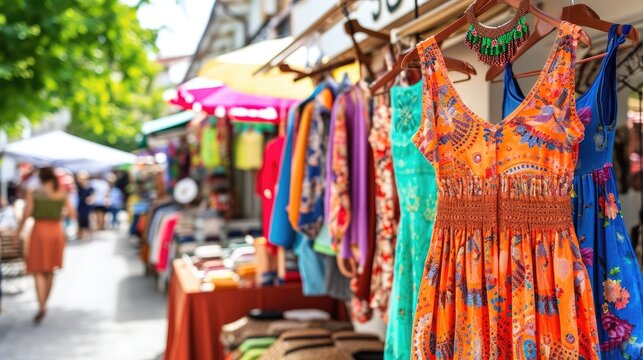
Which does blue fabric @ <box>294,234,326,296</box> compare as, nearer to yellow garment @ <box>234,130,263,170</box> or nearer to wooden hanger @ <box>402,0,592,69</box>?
wooden hanger @ <box>402,0,592,69</box>

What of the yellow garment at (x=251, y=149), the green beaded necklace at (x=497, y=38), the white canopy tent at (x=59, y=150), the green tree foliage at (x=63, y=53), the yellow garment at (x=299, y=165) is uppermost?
the green tree foliage at (x=63, y=53)

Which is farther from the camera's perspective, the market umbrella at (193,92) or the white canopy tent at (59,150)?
the white canopy tent at (59,150)

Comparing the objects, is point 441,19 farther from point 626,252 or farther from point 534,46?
point 626,252

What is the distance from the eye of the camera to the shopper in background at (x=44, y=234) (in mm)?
8180

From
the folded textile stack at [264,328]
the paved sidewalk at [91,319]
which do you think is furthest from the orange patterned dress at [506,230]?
the paved sidewalk at [91,319]

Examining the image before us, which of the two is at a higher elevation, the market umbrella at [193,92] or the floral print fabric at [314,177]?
the market umbrella at [193,92]

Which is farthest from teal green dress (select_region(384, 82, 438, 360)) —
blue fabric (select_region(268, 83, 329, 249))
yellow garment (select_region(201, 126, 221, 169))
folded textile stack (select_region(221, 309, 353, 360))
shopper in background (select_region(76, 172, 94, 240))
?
shopper in background (select_region(76, 172, 94, 240))

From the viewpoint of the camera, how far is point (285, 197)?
354 centimetres

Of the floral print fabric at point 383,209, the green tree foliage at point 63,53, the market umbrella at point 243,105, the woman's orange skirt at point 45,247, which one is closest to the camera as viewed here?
the floral print fabric at point 383,209

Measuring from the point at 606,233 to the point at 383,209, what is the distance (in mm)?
1042

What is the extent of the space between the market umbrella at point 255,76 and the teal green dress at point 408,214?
2169 millimetres

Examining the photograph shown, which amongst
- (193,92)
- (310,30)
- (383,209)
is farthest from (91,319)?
(383,209)

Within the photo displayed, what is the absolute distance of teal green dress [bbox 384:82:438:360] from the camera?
87.0 inches

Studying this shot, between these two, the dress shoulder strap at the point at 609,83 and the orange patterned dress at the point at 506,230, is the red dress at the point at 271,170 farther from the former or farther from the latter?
the dress shoulder strap at the point at 609,83
